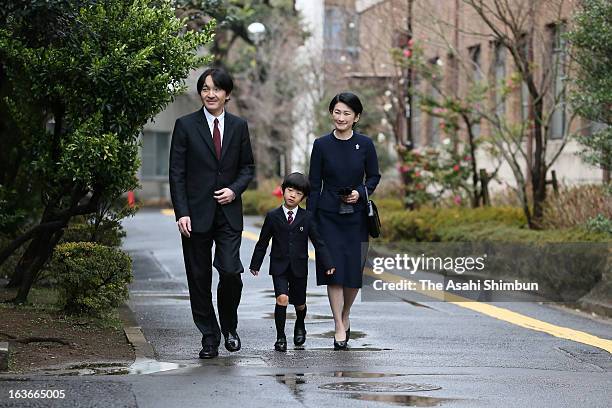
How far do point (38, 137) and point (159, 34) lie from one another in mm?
1681

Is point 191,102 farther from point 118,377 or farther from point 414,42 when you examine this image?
point 118,377

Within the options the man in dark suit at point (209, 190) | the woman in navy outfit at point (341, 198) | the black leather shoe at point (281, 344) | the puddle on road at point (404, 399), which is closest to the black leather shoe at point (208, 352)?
the man in dark suit at point (209, 190)

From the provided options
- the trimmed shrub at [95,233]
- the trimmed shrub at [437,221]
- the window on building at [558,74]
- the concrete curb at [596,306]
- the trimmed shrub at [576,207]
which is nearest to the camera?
the trimmed shrub at [95,233]

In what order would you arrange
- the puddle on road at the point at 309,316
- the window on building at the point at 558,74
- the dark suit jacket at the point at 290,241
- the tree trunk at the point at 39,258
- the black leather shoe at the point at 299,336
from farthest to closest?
the window on building at the point at 558,74
the puddle on road at the point at 309,316
the tree trunk at the point at 39,258
the black leather shoe at the point at 299,336
the dark suit jacket at the point at 290,241

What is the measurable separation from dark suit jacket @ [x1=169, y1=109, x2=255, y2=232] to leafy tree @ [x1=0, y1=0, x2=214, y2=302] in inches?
34.5

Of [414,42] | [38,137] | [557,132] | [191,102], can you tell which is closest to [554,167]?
[557,132]

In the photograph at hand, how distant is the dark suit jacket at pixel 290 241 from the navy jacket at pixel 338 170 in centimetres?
20

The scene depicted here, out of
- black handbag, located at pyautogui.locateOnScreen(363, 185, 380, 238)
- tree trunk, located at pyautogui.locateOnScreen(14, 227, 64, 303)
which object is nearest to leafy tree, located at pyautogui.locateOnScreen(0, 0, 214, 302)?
A: tree trunk, located at pyautogui.locateOnScreen(14, 227, 64, 303)

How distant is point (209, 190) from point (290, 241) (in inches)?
37.6

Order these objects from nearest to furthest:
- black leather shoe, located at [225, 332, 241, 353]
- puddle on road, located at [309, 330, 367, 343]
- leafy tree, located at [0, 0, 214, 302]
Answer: black leather shoe, located at [225, 332, 241, 353] → leafy tree, located at [0, 0, 214, 302] → puddle on road, located at [309, 330, 367, 343]

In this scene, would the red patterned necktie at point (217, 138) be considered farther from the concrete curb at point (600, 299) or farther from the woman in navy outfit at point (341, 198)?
the concrete curb at point (600, 299)

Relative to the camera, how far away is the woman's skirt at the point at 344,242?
431 inches

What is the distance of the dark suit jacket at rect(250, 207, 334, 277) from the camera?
1079 centimetres

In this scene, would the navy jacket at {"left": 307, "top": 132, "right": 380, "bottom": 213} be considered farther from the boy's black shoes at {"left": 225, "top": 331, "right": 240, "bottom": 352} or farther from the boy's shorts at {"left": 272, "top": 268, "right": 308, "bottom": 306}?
the boy's black shoes at {"left": 225, "top": 331, "right": 240, "bottom": 352}
